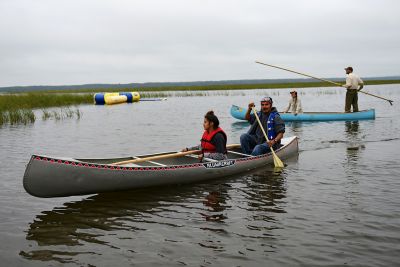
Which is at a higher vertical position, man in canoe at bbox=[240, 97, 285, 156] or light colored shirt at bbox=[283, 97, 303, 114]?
light colored shirt at bbox=[283, 97, 303, 114]

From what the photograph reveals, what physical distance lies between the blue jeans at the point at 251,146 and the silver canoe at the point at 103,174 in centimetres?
84

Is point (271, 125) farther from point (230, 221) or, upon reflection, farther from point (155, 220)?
point (155, 220)

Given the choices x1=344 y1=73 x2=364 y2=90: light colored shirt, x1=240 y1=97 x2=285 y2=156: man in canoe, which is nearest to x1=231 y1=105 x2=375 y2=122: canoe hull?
x1=344 y1=73 x2=364 y2=90: light colored shirt

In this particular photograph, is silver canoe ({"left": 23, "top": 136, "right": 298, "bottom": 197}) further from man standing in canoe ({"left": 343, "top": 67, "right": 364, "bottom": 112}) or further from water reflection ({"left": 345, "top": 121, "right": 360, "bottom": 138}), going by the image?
man standing in canoe ({"left": 343, "top": 67, "right": 364, "bottom": 112})

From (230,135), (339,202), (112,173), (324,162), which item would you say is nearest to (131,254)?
(112,173)

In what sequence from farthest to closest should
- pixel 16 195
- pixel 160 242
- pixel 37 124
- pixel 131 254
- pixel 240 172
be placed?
pixel 37 124 < pixel 240 172 < pixel 16 195 < pixel 160 242 < pixel 131 254

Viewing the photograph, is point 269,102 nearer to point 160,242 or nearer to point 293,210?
point 293,210

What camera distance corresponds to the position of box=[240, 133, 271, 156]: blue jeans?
37.0 ft

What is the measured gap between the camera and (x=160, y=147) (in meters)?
15.8

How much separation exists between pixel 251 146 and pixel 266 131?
621 mm

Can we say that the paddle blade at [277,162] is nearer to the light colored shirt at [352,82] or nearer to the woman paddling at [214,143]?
the woman paddling at [214,143]

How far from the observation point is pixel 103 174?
26.0 feet

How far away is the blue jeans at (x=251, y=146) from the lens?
1128 cm

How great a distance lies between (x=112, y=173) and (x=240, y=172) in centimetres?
363
